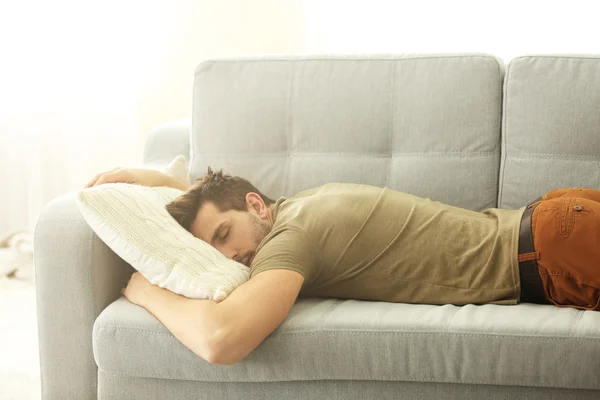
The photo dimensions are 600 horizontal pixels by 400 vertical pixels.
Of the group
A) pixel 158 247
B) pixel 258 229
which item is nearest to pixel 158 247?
pixel 158 247

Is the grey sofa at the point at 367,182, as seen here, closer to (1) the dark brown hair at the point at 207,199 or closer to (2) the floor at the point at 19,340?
(1) the dark brown hair at the point at 207,199

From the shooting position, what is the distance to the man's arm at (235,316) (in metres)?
1.64

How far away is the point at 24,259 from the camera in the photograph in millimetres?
3459

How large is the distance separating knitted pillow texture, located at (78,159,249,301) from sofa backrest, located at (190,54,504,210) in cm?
51

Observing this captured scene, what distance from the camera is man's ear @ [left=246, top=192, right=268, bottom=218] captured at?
78.9 inches

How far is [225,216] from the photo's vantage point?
195 centimetres

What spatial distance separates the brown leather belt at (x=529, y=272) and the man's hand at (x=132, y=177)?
977 mm

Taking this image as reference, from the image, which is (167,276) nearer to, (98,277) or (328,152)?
(98,277)

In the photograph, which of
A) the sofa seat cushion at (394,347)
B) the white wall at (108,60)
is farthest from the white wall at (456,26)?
the sofa seat cushion at (394,347)

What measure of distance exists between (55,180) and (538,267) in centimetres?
262

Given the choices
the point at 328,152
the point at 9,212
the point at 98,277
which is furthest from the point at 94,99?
the point at 98,277

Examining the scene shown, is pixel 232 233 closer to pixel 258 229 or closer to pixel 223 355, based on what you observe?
pixel 258 229

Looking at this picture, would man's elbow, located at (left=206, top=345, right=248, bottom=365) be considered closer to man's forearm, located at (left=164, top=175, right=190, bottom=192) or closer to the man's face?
the man's face

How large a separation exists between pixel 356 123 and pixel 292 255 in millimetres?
676
